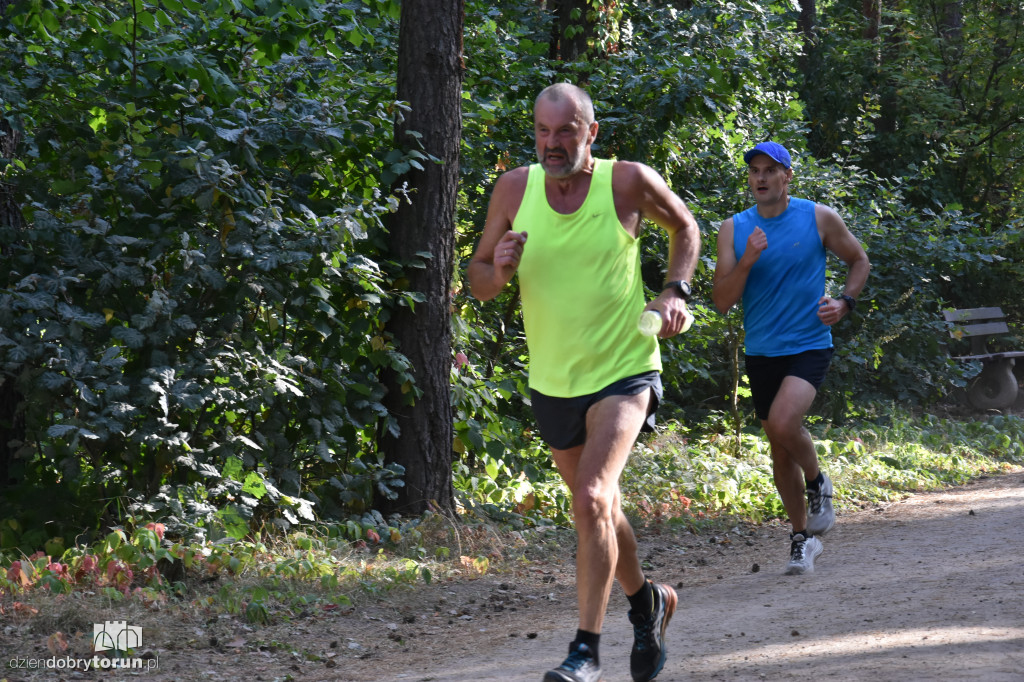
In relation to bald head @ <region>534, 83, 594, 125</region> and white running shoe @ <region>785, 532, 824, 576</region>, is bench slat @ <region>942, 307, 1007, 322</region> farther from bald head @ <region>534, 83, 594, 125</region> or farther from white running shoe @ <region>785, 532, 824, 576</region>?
bald head @ <region>534, 83, 594, 125</region>

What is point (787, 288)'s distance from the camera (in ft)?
20.2

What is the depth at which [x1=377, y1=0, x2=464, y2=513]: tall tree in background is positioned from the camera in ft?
24.2

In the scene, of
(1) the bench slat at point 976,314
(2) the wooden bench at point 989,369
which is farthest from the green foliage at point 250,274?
(2) the wooden bench at point 989,369

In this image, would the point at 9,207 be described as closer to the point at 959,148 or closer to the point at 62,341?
the point at 62,341

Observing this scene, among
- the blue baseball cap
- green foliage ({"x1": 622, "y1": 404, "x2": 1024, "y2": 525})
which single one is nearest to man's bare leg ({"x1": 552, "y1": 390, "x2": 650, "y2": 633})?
the blue baseball cap

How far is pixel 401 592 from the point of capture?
19.9 feet

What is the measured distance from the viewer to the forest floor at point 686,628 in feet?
14.6

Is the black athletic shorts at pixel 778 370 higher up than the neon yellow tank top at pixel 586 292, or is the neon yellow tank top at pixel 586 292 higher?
the neon yellow tank top at pixel 586 292

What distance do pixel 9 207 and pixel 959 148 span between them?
15.5 m

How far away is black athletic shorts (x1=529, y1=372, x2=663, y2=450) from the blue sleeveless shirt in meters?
2.06

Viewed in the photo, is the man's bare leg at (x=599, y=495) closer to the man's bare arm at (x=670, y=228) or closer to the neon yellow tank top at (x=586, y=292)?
the neon yellow tank top at (x=586, y=292)

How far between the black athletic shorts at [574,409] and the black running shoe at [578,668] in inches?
31.3

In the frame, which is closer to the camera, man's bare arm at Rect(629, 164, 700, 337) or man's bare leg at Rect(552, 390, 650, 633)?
man's bare leg at Rect(552, 390, 650, 633)

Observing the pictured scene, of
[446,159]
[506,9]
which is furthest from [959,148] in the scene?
[446,159]
